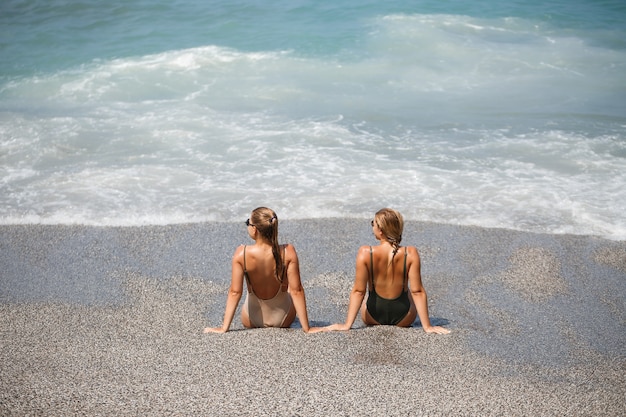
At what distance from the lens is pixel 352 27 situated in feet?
62.1

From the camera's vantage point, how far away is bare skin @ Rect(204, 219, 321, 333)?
16.6 ft

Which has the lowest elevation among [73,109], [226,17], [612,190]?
[612,190]

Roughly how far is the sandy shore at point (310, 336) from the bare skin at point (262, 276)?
7.3 inches

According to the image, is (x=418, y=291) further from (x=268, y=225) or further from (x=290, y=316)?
(x=268, y=225)

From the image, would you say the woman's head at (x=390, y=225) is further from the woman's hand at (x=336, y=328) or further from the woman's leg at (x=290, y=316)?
the woman's leg at (x=290, y=316)

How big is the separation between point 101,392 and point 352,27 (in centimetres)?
1647

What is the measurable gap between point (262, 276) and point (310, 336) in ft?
2.09

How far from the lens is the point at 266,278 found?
5195 millimetres

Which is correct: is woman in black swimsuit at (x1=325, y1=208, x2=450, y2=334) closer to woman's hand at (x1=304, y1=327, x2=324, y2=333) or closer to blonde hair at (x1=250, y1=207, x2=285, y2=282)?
woman's hand at (x1=304, y1=327, x2=324, y2=333)

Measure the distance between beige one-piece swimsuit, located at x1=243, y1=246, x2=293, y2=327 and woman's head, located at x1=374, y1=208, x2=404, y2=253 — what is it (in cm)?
102

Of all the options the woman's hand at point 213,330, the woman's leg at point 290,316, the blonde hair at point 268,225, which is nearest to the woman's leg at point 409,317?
the woman's leg at point 290,316

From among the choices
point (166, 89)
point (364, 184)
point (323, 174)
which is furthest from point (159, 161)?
point (166, 89)

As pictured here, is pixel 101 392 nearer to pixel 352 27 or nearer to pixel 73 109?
pixel 73 109

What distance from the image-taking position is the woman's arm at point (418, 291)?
16.6ft
